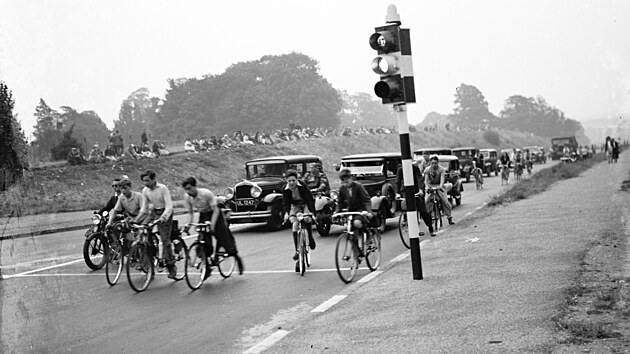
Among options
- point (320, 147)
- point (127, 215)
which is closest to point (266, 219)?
point (127, 215)

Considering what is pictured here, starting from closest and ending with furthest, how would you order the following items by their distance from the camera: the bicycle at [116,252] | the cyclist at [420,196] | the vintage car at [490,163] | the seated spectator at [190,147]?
the bicycle at [116,252] < the cyclist at [420,196] < the seated spectator at [190,147] < the vintage car at [490,163]

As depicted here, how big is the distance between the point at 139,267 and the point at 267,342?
15.5ft

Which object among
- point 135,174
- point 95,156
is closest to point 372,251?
point 135,174

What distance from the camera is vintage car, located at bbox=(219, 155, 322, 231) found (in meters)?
20.2

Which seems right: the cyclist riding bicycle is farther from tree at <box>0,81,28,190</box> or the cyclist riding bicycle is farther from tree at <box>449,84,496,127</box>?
tree at <box>449,84,496,127</box>

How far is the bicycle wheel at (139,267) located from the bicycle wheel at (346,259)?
10.2 ft

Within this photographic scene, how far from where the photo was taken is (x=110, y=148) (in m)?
41.1

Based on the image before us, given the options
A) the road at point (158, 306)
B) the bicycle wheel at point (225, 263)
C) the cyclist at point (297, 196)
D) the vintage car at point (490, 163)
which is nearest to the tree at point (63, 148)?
the road at point (158, 306)

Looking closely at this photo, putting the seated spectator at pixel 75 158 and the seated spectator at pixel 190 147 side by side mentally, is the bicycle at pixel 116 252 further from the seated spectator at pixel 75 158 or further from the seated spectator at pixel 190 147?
the seated spectator at pixel 190 147

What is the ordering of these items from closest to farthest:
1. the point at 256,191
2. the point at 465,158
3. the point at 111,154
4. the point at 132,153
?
the point at 256,191 < the point at 111,154 < the point at 132,153 < the point at 465,158

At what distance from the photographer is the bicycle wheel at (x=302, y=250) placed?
475 inches

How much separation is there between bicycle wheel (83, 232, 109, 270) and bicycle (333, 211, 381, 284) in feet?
16.4

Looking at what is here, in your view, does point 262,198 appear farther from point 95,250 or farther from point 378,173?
point 95,250

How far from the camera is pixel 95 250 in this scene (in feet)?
46.2
